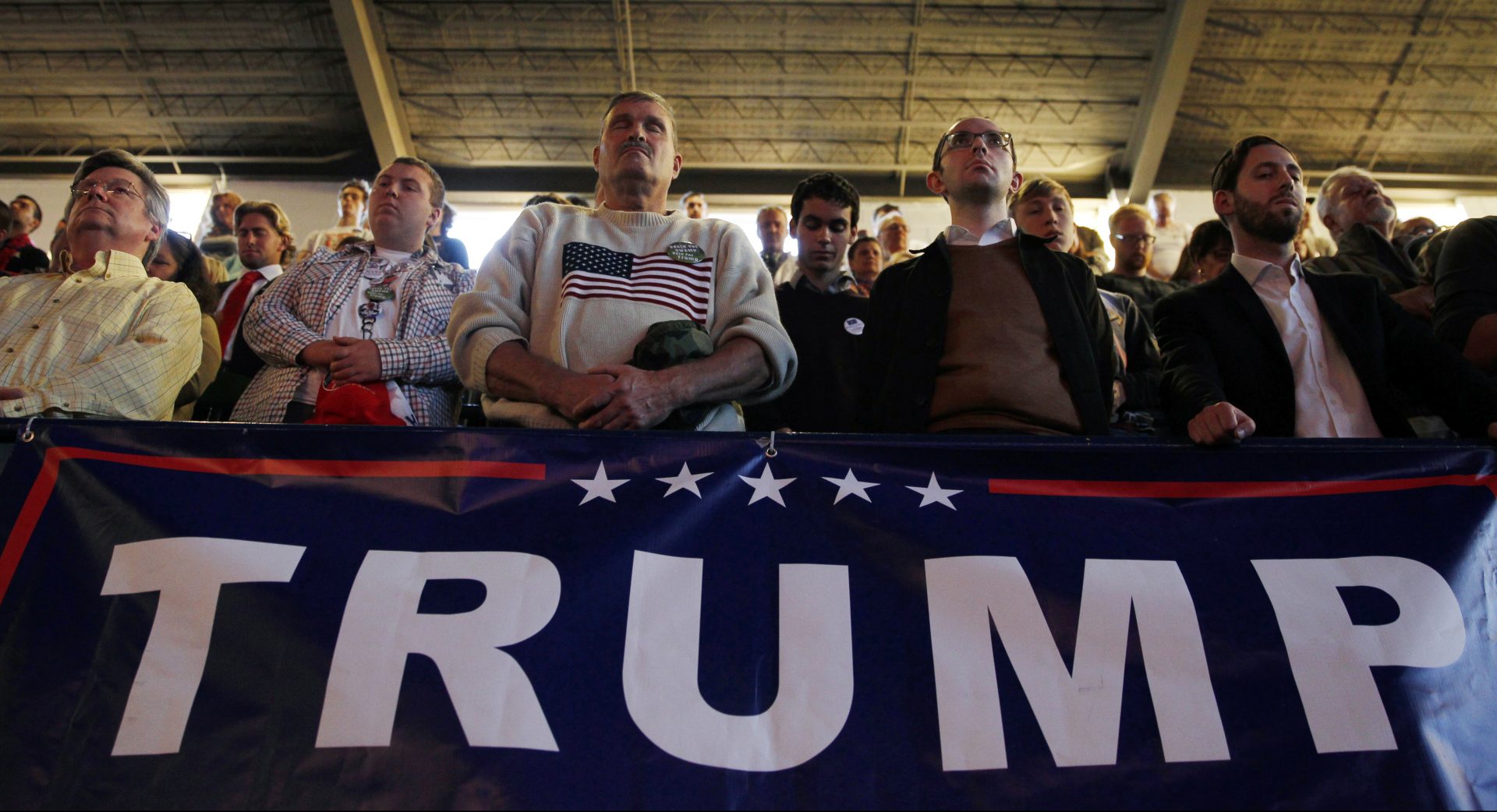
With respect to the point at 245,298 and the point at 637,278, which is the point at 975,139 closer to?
the point at 637,278

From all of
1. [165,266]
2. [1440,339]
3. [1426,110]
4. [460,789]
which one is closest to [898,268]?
[1440,339]

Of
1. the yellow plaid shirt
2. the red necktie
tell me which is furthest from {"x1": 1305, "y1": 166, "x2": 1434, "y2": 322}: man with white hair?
the red necktie

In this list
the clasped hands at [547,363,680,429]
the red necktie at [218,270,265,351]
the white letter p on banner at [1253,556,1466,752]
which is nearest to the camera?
the white letter p on banner at [1253,556,1466,752]

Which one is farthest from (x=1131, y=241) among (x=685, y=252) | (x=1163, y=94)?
(x=1163, y=94)

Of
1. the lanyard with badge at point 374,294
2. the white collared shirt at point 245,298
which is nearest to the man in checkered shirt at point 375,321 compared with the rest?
the lanyard with badge at point 374,294

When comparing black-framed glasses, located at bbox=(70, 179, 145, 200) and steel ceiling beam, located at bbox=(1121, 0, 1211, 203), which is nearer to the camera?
black-framed glasses, located at bbox=(70, 179, 145, 200)

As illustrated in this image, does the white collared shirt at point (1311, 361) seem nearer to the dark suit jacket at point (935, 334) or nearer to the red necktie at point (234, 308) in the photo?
the dark suit jacket at point (935, 334)

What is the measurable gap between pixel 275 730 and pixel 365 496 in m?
0.43

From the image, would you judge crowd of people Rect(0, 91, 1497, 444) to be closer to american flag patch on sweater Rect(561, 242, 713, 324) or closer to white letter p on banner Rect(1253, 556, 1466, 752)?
american flag patch on sweater Rect(561, 242, 713, 324)

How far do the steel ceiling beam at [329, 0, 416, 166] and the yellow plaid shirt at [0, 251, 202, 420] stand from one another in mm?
7137

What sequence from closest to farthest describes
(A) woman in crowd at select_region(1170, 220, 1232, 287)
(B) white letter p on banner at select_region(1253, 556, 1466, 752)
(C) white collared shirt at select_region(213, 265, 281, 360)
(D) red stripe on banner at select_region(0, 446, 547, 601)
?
(B) white letter p on banner at select_region(1253, 556, 1466, 752) → (D) red stripe on banner at select_region(0, 446, 547, 601) → (C) white collared shirt at select_region(213, 265, 281, 360) → (A) woman in crowd at select_region(1170, 220, 1232, 287)

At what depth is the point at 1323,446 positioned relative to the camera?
6.48 feet

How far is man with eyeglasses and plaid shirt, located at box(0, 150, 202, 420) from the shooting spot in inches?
93.5

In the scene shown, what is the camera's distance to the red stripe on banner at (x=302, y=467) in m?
1.82
